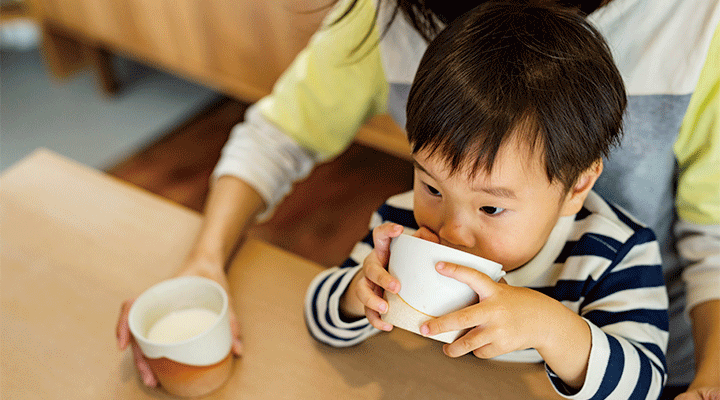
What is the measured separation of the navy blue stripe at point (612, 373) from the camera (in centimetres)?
59

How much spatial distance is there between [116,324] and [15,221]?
276 millimetres

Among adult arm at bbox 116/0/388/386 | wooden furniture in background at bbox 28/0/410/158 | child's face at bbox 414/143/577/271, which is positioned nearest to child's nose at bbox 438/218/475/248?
child's face at bbox 414/143/577/271

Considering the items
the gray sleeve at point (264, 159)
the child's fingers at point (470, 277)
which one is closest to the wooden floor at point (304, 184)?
the gray sleeve at point (264, 159)

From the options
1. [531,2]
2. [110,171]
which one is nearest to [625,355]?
[531,2]

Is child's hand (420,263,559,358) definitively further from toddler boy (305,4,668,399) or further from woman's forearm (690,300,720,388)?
woman's forearm (690,300,720,388)

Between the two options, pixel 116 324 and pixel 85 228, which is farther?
pixel 85 228

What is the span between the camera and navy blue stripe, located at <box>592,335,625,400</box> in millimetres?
585

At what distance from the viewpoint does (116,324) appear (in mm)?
719

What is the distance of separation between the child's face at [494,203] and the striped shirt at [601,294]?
7cm

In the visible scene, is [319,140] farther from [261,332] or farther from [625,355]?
[625,355]

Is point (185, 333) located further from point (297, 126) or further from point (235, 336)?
point (297, 126)

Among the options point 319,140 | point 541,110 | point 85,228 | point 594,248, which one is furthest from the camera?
point 319,140

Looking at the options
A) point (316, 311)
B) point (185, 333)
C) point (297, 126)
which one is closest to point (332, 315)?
point (316, 311)

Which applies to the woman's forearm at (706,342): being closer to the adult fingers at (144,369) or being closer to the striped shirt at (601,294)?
the striped shirt at (601,294)
